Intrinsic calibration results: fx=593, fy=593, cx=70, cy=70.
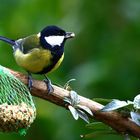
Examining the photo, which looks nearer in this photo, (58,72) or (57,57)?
(57,57)

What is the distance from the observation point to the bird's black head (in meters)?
3.52

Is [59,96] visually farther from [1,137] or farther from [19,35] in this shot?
A: [19,35]

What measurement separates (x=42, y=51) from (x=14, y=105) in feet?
3.02

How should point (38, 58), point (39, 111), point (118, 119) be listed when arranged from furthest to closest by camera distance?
1. point (39, 111)
2. point (38, 58)
3. point (118, 119)

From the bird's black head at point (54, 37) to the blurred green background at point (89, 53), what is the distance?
65 cm

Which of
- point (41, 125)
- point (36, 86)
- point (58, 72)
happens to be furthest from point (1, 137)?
point (36, 86)

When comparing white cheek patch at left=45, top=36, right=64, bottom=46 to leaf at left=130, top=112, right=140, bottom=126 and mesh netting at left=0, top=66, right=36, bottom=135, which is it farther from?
leaf at left=130, top=112, right=140, bottom=126

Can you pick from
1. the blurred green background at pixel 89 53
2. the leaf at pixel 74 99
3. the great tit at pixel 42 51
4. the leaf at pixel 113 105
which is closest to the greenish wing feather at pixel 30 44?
the great tit at pixel 42 51

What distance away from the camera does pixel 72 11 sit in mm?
4500

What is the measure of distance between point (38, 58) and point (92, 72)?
81 centimetres

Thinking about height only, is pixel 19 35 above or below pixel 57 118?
above

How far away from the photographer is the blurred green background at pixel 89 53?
415cm

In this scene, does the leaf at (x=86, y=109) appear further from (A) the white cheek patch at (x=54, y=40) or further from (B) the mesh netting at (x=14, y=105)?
(A) the white cheek patch at (x=54, y=40)

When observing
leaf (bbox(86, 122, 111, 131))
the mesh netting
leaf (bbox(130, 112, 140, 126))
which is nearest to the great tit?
the mesh netting
